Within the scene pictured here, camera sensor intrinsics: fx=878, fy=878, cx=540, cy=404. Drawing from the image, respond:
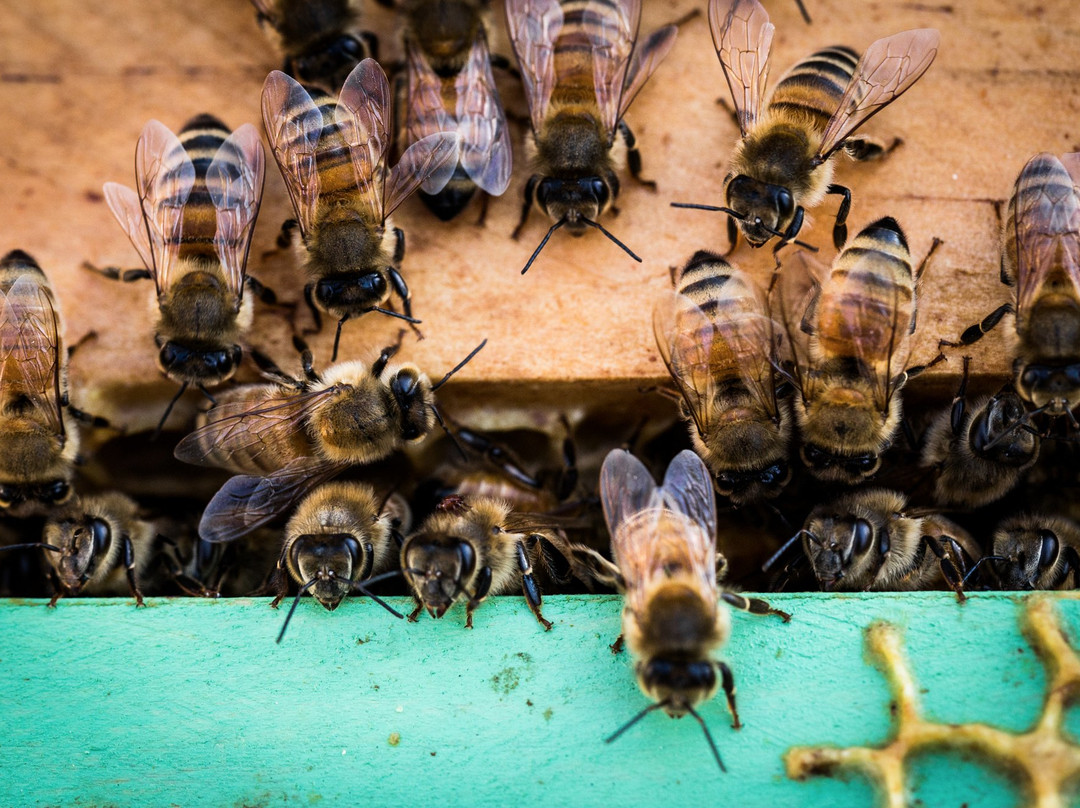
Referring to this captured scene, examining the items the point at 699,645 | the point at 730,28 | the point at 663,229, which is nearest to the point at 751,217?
the point at 663,229

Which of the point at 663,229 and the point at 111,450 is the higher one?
the point at 663,229

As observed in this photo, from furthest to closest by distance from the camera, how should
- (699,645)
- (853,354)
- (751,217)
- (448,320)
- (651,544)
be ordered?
(448,320) → (751,217) → (853,354) → (651,544) → (699,645)

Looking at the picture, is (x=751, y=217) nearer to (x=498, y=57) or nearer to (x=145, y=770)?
(x=498, y=57)

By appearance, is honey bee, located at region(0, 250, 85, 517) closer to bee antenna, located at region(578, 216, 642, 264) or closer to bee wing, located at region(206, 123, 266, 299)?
bee wing, located at region(206, 123, 266, 299)

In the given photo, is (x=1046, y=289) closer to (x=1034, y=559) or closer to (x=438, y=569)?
(x=1034, y=559)

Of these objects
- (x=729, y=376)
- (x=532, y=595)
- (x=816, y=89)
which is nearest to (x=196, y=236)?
(x=532, y=595)

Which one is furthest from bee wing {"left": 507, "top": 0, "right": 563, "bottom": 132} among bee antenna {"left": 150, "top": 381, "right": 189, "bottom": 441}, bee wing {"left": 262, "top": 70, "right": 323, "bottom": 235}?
bee antenna {"left": 150, "top": 381, "right": 189, "bottom": 441}
